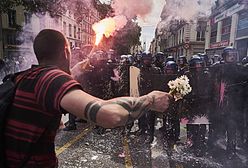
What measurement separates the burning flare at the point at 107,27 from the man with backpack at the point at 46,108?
2601 mm

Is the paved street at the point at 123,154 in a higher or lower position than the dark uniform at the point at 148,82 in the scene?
lower

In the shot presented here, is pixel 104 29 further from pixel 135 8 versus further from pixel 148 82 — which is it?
pixel 148 82

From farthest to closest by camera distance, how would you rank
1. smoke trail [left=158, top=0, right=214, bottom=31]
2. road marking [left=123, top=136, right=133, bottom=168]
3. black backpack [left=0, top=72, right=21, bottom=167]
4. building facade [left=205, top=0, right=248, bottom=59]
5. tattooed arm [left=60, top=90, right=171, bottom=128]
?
1. building facade [left=205, top=0, right=248, bottom=59]
2. smoke trail [left=158, top=0, right=214, bottom=31]
3. road marking [left=123, top=136, right=133, bottom=168]
4. black backpack [left=0, top=72, right=21, bottom=167]
5. tattooed arm [left=60, top=90, right=171, bottom=128]

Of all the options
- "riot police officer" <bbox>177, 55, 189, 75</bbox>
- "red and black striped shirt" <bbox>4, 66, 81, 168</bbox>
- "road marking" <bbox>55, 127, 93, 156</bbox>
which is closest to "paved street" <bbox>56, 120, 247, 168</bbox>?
"road marking" <bbox>55, 127, 93, 156</bbox>

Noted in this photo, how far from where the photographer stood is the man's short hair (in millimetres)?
1584

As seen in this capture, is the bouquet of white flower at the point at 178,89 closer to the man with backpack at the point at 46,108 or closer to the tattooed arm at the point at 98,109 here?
the man with backpack at the point at 46,108

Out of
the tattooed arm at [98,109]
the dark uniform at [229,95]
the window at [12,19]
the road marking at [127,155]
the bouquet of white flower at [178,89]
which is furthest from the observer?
the window at [12,19]

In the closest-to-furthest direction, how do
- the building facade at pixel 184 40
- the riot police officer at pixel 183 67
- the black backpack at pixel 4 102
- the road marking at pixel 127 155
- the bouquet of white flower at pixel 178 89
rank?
the black backpack at pixel 4 102 < the bouquet of white flower at pixel 178 89 < the road marking at pixel 127 155 < the riot police officer at pixel 183 67 < the building facade at pixel 184 40

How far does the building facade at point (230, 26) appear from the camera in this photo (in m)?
12.9

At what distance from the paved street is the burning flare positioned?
1.97m

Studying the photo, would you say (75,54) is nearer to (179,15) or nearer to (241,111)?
(179,15)

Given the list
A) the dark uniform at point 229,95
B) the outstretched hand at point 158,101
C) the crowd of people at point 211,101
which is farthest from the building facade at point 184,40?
the outstretched hand at point 158,101

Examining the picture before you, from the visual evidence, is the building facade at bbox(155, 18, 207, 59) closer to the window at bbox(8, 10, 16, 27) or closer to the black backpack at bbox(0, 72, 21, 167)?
the window at bbox(8, 10, 16, 27)

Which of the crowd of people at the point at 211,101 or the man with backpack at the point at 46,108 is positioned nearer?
the man with backpack at the point at 46,108
